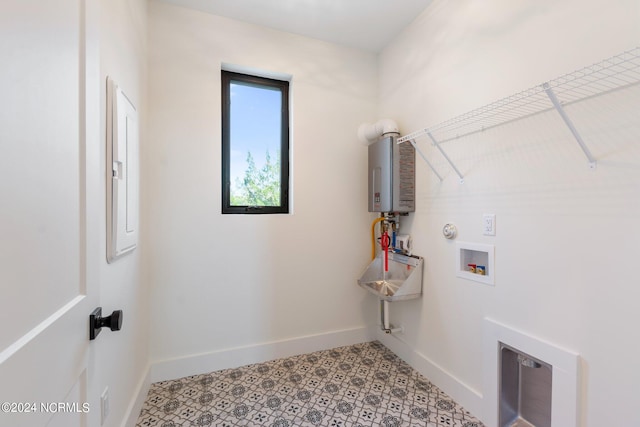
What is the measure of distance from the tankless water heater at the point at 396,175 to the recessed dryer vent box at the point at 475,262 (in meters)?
0.50

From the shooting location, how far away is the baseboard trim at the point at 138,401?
1.46m

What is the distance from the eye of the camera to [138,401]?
1621 millimetres

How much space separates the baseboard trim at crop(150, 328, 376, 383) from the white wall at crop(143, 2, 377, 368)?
0.04m

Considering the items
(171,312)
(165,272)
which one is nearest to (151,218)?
(165,272)

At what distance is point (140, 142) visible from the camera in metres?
1.75

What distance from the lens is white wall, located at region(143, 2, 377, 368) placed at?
1.96 metres

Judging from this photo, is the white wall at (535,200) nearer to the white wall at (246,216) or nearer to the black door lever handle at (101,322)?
the white wall at (246,216)

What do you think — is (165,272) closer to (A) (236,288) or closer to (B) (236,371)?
(A) (236,288)

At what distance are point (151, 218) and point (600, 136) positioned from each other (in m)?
2.43

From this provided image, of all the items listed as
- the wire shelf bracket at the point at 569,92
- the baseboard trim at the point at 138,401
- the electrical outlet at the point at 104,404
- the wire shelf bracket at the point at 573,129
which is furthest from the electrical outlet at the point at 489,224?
the baseboard trim at the point at 138,401

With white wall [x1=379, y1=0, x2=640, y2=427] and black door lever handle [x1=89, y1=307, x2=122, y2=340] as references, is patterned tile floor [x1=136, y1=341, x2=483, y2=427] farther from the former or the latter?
black door lever handle [x1=89, y1=307, x2=122, y2=340]

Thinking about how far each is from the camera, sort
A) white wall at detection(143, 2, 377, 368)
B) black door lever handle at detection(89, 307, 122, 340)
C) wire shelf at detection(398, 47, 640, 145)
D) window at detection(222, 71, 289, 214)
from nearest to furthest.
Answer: black door lever handle at detection(89, 307, 122, 340)
wire shelf at detection(398, 47, 640, 145)
white wall at detection(143, 2, 377, 368)
window at detection(222, 71, 289, 214)

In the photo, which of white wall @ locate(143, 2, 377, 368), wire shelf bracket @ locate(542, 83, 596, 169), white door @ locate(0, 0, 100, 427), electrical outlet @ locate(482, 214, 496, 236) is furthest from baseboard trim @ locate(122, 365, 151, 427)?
wire shelf bracket @ locate(542, 83, 596, 169)

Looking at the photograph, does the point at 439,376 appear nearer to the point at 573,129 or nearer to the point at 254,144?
the point at 573,129
